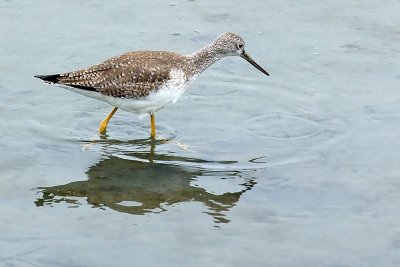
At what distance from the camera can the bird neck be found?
38.4ft

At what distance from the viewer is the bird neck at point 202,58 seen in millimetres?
11694

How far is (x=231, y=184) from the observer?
33.0 ft

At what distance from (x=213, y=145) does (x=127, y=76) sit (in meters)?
1.42

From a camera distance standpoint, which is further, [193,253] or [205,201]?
[205,201]

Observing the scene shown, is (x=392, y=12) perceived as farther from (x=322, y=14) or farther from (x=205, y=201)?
(x=205, y=201)

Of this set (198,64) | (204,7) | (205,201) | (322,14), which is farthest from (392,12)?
(205,201)

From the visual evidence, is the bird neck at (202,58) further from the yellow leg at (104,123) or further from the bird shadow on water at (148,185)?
the bird shadow on water at (148,185)

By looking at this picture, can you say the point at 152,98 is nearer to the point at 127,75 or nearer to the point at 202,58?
the point at 127,75

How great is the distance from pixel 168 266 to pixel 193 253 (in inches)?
13.2

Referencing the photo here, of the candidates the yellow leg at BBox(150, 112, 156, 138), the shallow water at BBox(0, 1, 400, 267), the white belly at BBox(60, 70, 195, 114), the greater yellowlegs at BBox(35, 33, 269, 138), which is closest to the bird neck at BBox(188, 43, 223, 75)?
the greater yellowlegs at BBox(35, 33, 269, 138)

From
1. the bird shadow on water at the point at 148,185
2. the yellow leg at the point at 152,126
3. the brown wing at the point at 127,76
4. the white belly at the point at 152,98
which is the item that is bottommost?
the bird shadow on water at the point at 148,185

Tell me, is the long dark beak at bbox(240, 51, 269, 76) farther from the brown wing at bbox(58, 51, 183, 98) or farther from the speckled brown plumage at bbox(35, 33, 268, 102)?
the brown wing at bbox(58, 51, 183, 98)

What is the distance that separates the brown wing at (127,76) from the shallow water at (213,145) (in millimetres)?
680

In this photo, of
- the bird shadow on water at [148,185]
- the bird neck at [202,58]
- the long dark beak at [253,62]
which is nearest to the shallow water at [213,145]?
the bird shadow on water at [148,185]
